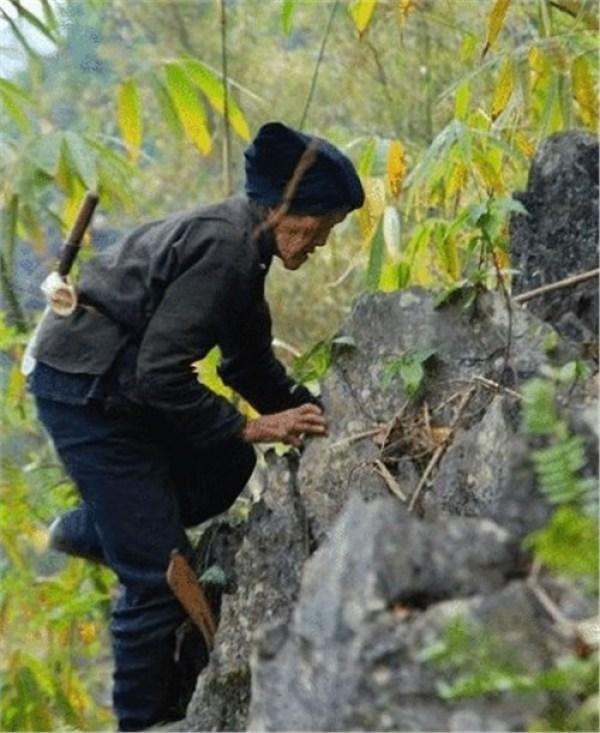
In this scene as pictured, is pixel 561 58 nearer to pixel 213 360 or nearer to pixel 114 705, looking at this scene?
pixel 213 360

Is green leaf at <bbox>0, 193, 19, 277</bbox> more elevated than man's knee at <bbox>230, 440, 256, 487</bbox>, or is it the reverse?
green leaf at <bbox>0, 193, 19, 277</bbox>

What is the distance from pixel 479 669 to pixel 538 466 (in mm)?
248

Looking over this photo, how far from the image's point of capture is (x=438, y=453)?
2928 millimetres

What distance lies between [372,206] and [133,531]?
1201mm

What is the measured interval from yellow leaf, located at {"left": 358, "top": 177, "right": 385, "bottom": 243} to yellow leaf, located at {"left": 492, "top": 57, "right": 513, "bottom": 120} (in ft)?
1.12

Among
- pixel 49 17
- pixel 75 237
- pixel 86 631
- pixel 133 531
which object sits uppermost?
pixel 49 17

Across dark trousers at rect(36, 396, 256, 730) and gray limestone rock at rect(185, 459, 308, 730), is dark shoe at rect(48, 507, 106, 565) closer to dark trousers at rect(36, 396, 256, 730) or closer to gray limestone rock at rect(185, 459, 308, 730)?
dark trousers at rect(36, 396, 256, 730)

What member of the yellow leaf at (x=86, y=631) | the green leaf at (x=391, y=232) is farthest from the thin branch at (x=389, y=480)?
the yellow leaf at (x=86, y=631)

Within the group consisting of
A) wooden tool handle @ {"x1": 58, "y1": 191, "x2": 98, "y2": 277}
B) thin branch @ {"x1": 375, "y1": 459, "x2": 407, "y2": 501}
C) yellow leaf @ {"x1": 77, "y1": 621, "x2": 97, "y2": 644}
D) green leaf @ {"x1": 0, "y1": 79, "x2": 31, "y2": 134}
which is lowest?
yellow leaf @ {"x1": 77, "y1": 621, "x2": 97, "y2": 644}

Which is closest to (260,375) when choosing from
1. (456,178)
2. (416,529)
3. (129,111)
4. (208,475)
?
(208,475)

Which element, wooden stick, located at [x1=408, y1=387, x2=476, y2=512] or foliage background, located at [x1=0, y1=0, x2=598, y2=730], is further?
foliage background, located at [x1=0, y1=0, x2=598, y2=730]

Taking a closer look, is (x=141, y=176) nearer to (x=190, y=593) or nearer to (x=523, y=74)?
(x=523, y=74)

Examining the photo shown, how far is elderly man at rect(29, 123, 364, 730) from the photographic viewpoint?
2871mm

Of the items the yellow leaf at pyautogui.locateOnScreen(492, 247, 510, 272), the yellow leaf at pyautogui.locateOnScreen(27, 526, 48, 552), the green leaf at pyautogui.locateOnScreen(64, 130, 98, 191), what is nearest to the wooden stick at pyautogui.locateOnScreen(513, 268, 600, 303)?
the yellow leaf at pyautogui.locateOnScreen(492, 247, 510, 272)
